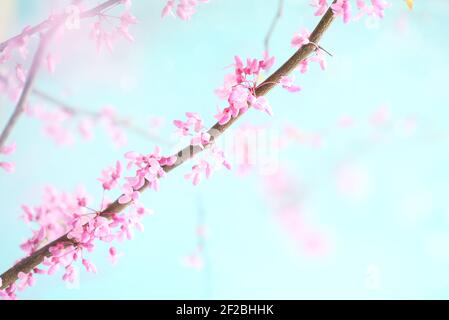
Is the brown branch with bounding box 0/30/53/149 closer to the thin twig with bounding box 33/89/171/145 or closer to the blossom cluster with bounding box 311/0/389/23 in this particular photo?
the blossom cluster with bounding box 311/0/389/23

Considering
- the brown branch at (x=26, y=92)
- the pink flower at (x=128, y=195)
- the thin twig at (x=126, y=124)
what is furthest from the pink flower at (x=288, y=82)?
the thin twig at (x=126, y=124)

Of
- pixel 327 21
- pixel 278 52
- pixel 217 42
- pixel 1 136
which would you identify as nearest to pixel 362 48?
pixel 278 52

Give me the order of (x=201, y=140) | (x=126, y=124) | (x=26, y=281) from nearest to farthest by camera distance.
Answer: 1. (x=201, y=140)
2. (x=26, y=281)
3. (x=126, y=124)

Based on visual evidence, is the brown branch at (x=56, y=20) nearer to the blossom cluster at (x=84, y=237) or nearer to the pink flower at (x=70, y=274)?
the blossom cluster at (x=84, y=237)

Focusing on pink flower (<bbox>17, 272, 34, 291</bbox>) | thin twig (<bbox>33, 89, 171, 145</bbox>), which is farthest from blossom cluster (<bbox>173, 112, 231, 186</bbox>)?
thin twig (<bbox>33, 89, 171, 145</bbox>)

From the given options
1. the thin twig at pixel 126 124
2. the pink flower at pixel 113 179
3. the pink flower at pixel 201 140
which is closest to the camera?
the pink flower at pixel 201 140

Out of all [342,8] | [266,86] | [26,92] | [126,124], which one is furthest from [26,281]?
[126,124]

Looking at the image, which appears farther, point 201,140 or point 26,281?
point 26,281

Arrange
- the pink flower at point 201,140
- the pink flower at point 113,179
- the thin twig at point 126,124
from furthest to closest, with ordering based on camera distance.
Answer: the thin twig at point 126,124 → the pink flower at point 113,179 → the pink flower at point 201,140

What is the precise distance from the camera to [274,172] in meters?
2.29

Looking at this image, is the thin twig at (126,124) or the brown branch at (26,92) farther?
the thin twig at (126,124)

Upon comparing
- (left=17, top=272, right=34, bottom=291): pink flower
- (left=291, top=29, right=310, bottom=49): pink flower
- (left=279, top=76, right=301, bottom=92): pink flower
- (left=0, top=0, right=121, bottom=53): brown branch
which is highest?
(left=0, top=0, right=121, bottom=53): brown branch

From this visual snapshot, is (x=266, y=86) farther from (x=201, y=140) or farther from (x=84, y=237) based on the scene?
(x=84, y=237)

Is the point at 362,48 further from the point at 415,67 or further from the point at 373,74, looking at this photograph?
the point at 415,67
